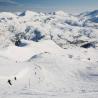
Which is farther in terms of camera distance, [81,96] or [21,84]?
[21,84]

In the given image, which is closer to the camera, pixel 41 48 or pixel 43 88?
pixel 43 88

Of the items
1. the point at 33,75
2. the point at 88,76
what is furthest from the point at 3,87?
the point at 88,76

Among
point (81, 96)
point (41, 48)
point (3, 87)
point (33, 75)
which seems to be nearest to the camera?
point (81, 96)

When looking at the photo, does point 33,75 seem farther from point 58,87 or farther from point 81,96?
point 81,96

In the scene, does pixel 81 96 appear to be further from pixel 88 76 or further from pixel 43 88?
pixel 88 76

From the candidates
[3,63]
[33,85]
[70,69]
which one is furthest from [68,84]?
[3,63]

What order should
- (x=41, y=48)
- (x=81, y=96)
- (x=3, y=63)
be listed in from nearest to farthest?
(x=81, y=96) → (x=3, y=63) → (x=41, y=48)

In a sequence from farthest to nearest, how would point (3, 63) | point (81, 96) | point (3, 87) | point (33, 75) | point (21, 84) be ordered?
point (3, 63) → point (33, 75) → point (21, 84) → point (3, 87) → point (81, 96)

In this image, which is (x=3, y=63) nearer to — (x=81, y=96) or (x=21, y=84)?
(x=21, y=84)

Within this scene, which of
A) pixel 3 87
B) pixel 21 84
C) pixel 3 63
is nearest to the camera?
pixel 3 87
